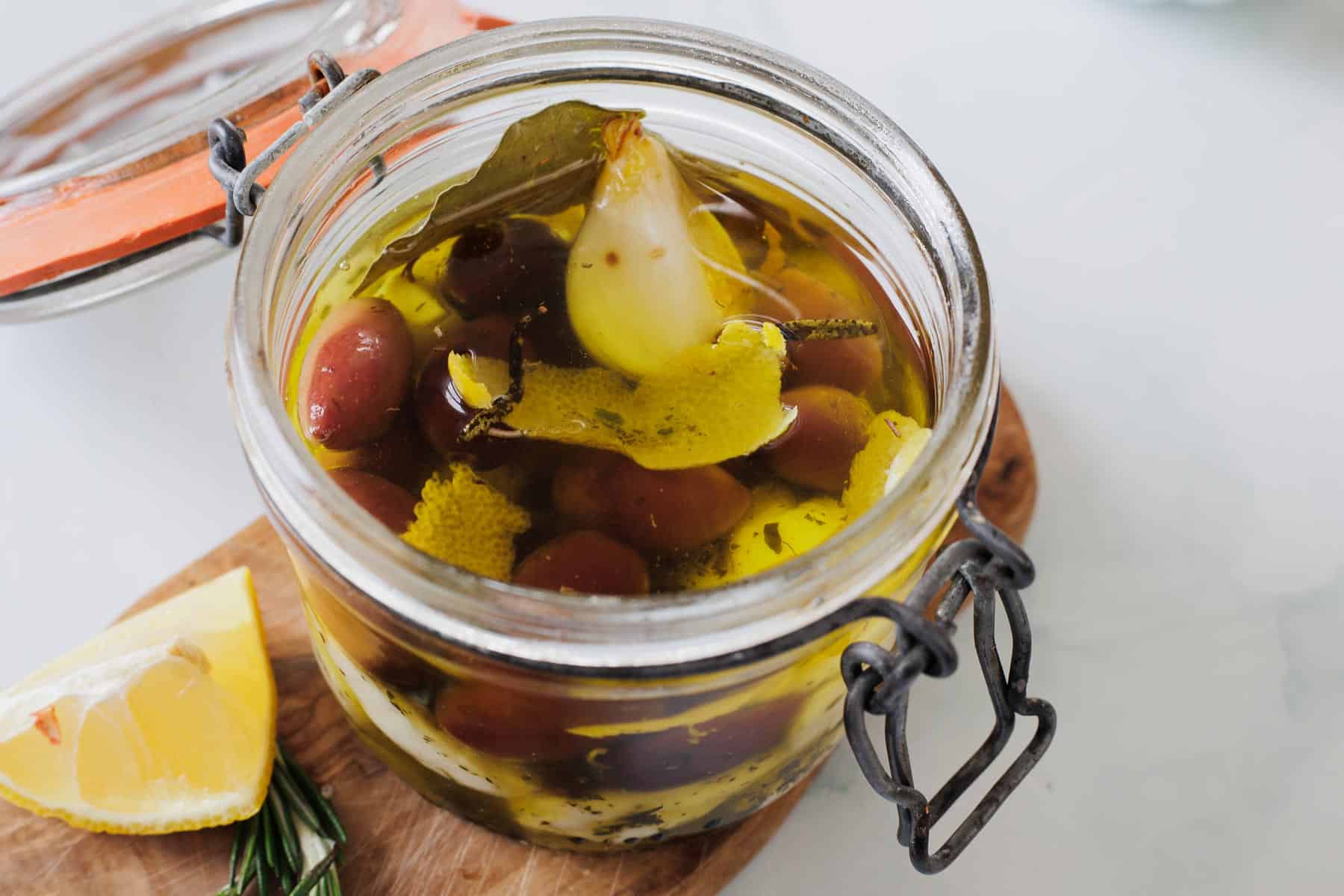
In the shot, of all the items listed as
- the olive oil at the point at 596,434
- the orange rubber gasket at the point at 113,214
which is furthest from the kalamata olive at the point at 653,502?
the orange rubber gasket at the point at 113,214

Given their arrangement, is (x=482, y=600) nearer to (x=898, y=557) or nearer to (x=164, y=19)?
(x=898, y=557)

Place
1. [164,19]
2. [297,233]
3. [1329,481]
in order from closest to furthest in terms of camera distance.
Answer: [297,233], [1329,481], [164,19]

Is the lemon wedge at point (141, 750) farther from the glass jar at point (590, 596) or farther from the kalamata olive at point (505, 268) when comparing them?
the kalamata olive at point (505, 268)

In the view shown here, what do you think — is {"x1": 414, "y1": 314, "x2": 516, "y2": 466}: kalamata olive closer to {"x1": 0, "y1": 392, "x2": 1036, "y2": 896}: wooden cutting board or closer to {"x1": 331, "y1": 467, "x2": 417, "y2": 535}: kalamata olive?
{"x1": 331, "y1": 467, "x2": 417, "y2": 535}: kalamata olive

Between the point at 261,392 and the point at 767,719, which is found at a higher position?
the point at 261,392

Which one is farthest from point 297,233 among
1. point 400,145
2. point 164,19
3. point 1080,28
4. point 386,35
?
point 1080,28

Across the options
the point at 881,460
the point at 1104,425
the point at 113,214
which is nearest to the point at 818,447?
the point at 881,460

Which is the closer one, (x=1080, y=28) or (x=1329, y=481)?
(x=1329, y=481)
